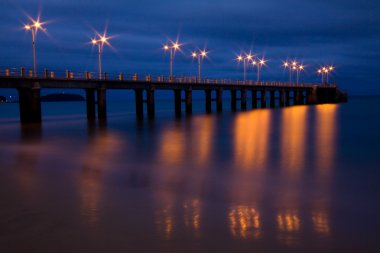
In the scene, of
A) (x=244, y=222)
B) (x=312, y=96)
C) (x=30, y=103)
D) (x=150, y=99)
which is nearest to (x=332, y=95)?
(x=312, y=96)

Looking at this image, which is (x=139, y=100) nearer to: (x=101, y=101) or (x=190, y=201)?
(x=101, y=101)

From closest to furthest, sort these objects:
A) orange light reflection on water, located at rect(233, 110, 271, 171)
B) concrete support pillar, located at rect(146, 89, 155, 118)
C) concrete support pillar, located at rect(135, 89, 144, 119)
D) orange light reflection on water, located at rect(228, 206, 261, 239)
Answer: orange light reflection on water, located at rect(228, 206, 261, 239) < orange light reflection on water, located at rect(233, 110, 271, 171) < concrete support pillar, located at rect(146, 89, 155, 118) < concrete support pillar, located at rect(135, 89, 144, 119)

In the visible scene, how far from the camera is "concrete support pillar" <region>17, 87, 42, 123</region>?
33000 millimetres

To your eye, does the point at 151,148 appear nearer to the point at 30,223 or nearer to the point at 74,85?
the point at 30,223

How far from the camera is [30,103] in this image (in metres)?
33.5

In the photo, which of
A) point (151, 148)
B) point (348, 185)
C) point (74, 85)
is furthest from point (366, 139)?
point (74, 85)

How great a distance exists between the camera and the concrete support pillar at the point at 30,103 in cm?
3300

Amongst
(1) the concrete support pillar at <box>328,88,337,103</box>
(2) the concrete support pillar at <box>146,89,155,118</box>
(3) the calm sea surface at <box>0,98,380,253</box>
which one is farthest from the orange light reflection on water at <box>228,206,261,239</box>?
(1) the concrete support pillar at <box>328,88,337,103</box>

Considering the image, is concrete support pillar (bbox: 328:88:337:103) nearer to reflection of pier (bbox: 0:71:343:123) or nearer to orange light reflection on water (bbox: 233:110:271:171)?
reflection of pier (bbox: 0:71:343:123)

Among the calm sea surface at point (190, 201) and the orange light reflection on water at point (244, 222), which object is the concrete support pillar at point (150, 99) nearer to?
the calm sea surface at point (190, 201)

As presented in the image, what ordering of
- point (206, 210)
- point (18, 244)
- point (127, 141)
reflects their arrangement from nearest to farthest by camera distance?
point (18, 244) < point (206, 210) < point (127, 141)

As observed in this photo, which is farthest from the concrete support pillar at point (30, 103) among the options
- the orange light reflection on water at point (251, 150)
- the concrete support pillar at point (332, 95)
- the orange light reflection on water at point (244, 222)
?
the concrete support pillar at point (332, 95)

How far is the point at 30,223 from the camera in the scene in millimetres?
7723

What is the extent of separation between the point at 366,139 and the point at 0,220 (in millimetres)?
21482
